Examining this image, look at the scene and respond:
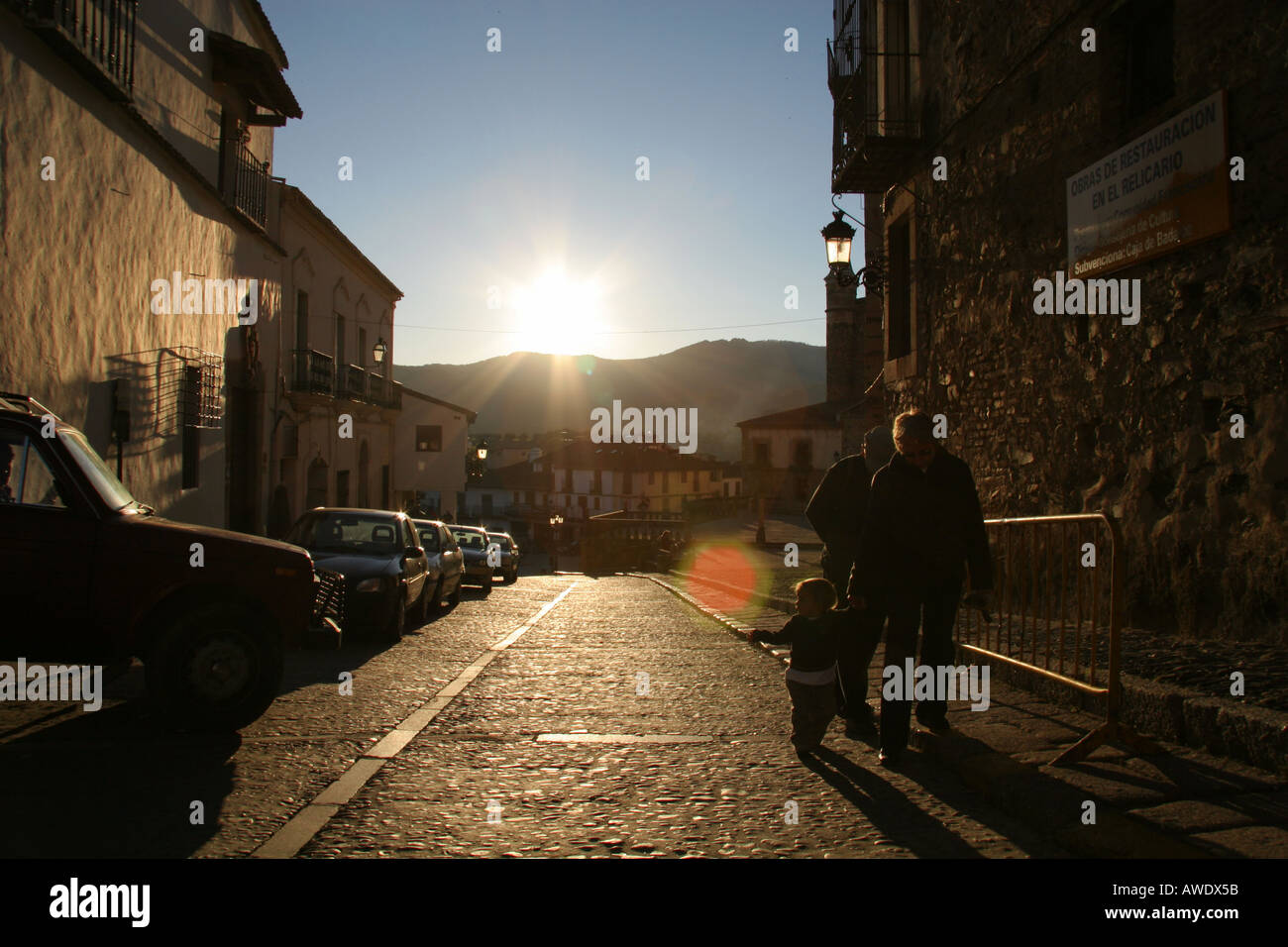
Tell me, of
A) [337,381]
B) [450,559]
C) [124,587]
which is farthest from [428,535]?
[337,381]

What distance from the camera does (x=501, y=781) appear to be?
4.79 m

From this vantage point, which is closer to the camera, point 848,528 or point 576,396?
point 848,528

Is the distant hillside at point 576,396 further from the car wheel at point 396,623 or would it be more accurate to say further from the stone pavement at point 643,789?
the stone pavement at point 643,789

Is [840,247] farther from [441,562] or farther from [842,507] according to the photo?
[842,507]

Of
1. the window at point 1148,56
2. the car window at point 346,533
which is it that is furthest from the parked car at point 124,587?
the window at point 1148,56

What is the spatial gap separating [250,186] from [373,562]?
38.1ft

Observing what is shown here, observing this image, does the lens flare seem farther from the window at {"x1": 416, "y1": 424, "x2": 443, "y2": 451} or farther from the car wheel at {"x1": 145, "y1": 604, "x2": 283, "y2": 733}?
the window at {"x1": 416, "y1": 424, "x2": 443, "y2": 451}

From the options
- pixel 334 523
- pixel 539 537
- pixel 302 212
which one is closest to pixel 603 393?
pixel 539 537

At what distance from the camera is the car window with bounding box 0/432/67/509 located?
5.56 meters

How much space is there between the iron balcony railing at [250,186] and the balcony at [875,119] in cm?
1067

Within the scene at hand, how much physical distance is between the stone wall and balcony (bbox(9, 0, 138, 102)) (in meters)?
9.16

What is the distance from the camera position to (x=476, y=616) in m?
14.5

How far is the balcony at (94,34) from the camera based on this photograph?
980cm
